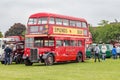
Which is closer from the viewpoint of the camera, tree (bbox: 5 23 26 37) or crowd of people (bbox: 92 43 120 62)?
crowd of people (bbox: 92 43 120 62)

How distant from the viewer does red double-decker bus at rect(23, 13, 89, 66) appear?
31.3 m

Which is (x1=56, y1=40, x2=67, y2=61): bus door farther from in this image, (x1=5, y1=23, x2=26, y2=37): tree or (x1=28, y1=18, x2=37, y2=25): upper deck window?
(x1=5, y1=23, x2=26, y2=37): tree

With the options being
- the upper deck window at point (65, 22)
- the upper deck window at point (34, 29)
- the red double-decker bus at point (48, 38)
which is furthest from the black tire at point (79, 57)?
the upper deck window at point (34, 29)

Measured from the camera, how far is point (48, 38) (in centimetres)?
3189

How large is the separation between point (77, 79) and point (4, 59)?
16.5 m

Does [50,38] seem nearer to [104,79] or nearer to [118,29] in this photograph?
[104,79]

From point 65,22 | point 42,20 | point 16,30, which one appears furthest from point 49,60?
point 16,30

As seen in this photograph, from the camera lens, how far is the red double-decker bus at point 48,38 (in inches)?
1232

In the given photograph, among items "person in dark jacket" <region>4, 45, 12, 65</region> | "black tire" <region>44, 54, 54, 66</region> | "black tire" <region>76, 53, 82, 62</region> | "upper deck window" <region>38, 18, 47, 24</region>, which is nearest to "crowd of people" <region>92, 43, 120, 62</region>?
"black tire" <region>76, 53, 82, 62</region>

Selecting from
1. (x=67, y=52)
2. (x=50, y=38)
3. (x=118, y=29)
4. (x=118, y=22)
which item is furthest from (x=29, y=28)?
(x=118, y=22)

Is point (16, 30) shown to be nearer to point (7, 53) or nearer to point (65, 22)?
point (7, 53)

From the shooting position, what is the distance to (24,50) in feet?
108

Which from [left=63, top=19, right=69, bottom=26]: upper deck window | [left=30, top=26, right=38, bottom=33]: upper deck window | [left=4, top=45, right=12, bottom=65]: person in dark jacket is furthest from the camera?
[left=63, top=19, right=69, bottom=26]: upper deck window

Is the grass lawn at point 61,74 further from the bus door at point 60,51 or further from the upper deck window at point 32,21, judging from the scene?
the upper deck window at point 32,21
